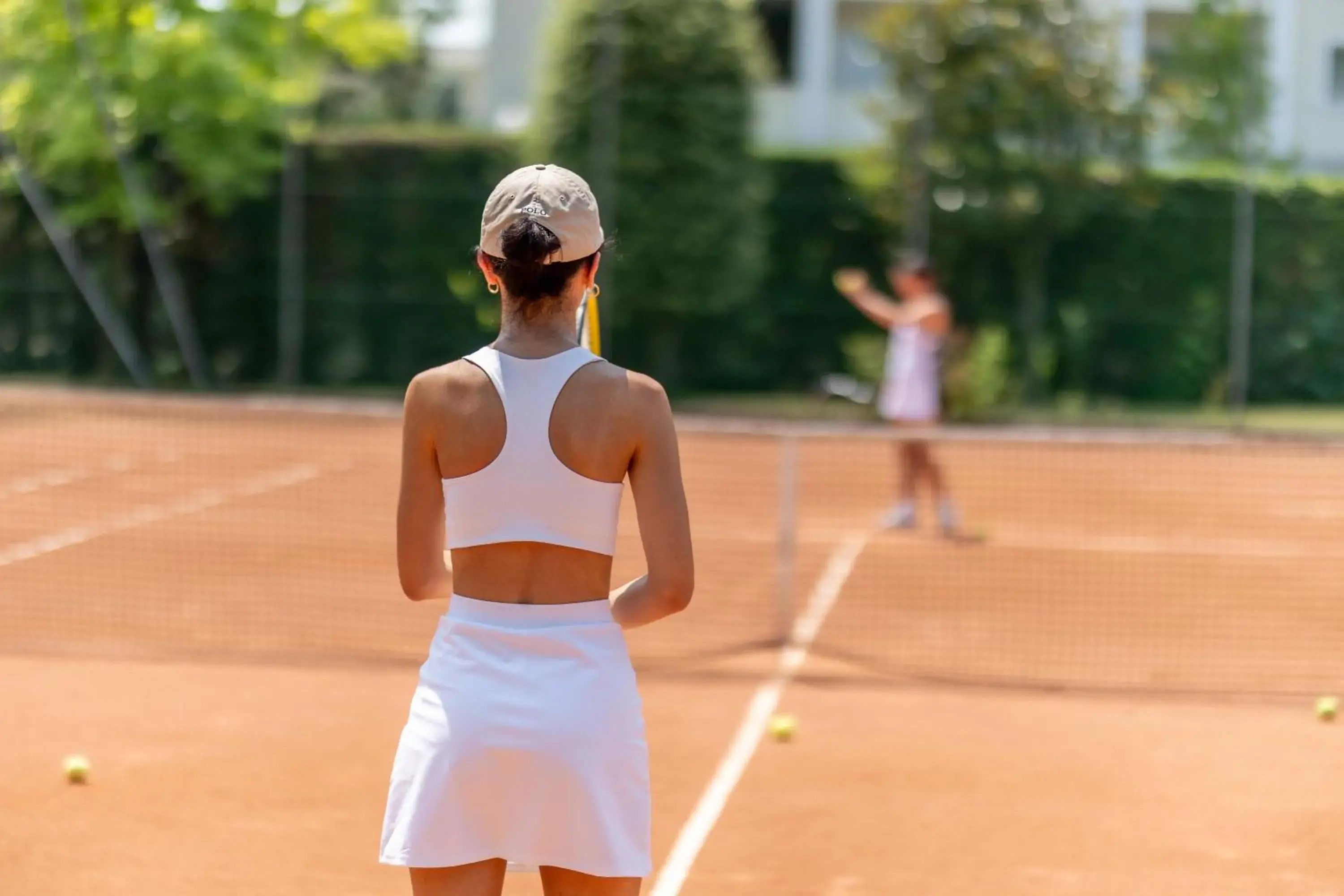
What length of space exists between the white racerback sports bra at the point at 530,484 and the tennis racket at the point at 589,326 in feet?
2.22

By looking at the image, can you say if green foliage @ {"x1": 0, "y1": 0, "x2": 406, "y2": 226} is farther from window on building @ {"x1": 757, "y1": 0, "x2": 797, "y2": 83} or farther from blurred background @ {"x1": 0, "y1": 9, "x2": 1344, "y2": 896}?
window on building @ {"x1": 757, "y1": 0, "x2": 797, "y2": 83}

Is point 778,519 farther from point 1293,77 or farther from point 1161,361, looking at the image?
point 1293,77

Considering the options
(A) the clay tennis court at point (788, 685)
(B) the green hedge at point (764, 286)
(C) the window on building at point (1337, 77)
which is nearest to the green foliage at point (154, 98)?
(B) the green hedge at point (764, 286)

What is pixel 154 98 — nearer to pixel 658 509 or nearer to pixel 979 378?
pixel 979 378

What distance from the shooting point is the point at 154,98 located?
66.7 ft

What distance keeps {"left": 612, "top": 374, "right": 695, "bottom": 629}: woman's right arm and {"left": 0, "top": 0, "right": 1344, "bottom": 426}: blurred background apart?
53.3 feet

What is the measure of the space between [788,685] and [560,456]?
16.0 feet

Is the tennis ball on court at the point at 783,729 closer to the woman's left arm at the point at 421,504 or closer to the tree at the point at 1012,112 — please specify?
the woman's left arm at the point at 421,504

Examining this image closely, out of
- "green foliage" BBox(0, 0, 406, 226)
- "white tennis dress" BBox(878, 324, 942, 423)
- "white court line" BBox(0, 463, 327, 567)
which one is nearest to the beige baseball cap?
"white court line" BBox(0, 463, 327, 567)

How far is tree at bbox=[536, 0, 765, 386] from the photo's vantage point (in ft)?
65.7

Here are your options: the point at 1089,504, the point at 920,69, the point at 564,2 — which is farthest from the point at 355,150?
the point at 1089,504

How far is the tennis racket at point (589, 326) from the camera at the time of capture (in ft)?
11.5

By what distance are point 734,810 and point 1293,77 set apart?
15602 mm

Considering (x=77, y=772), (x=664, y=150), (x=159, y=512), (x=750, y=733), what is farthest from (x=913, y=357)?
(x=664, y=150)
